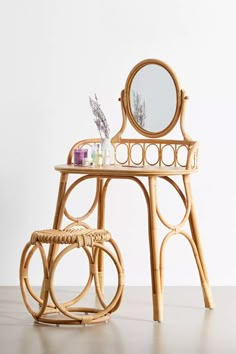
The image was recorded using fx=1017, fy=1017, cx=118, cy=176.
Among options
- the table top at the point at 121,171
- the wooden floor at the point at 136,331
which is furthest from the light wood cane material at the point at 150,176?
the wooden floor at the point at 136,331

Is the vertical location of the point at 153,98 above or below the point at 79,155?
above

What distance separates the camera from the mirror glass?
4.72 m

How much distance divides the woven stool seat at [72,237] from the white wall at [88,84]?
1.02 metres

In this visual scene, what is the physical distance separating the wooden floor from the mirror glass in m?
0.85

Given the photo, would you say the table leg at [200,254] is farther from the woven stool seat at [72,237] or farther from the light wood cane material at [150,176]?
the woven stool seat at [72,237]

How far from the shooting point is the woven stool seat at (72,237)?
417cm

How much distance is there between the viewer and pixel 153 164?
4.88 meters

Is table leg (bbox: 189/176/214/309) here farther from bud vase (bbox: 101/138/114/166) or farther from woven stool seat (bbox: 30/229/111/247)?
woven stool seat (bbox: 30/229/111/247)

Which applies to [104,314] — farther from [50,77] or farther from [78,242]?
[50,77]

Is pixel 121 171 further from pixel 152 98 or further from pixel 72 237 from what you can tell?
pixel 152 98

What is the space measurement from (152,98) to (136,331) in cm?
118

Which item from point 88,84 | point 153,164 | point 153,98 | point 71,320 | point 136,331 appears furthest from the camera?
point 88,84

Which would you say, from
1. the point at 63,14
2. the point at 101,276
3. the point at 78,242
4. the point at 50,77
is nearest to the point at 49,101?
the point at 50,77

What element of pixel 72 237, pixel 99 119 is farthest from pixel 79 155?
pixel 72 237
